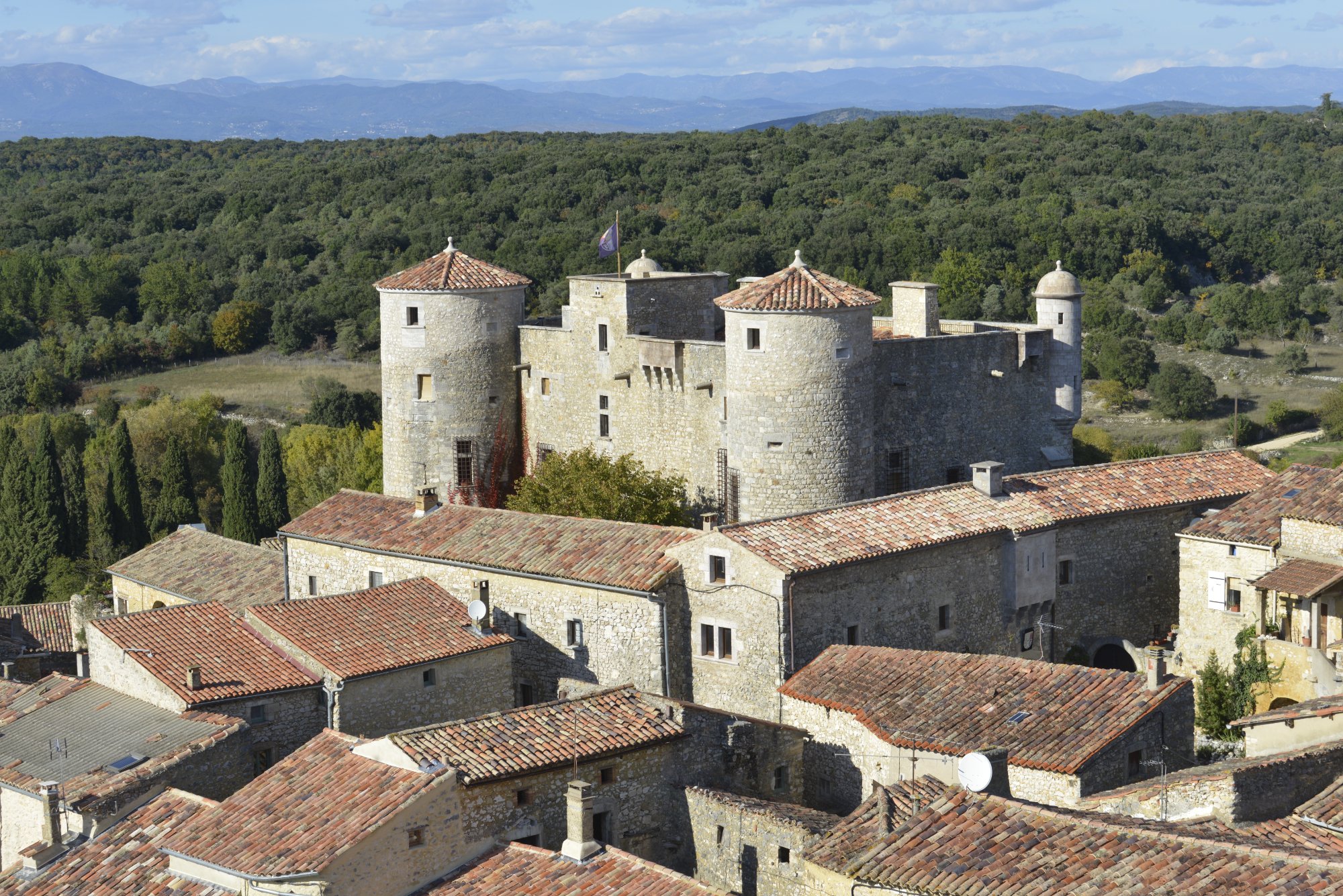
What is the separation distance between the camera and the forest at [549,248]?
5956 centimetres

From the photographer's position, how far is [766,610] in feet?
96.3

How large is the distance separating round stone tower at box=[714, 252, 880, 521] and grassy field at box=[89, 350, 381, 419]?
1532 inches

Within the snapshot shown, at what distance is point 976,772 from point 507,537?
43.9ft

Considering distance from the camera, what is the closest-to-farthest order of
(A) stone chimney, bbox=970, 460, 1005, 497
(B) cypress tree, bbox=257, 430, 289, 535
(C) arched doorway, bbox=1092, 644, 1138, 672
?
(A) stone chimney, bbox=970, 460, 1005, 497, (C) arched doorway, bbox=1092, 644, 1138, 672, (B) cypress tree, bbox=257, 430, 289, 535

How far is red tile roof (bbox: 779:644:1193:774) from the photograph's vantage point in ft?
→ 82.3

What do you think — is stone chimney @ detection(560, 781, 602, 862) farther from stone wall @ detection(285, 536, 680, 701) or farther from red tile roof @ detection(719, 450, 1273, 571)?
red tile roof @ detection(719, 450, 1273, 571)

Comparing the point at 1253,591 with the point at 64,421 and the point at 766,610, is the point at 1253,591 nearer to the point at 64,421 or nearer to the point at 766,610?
the point at 766,610

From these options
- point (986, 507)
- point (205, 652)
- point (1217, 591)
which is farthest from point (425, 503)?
point (1217, 591)

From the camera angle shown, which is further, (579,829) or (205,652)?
(205,652)

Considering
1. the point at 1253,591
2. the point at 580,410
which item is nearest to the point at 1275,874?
the point at 1253,591

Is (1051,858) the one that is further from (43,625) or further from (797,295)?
(43,625)

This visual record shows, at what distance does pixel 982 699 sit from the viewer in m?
26.7

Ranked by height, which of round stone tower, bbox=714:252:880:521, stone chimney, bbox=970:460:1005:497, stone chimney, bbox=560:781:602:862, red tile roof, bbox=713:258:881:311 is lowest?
stone chimney, bbox=560:781:602:862

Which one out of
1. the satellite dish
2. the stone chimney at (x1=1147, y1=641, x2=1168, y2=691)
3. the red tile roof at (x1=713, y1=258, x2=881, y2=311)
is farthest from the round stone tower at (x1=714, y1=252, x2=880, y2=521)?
the satellite dish
